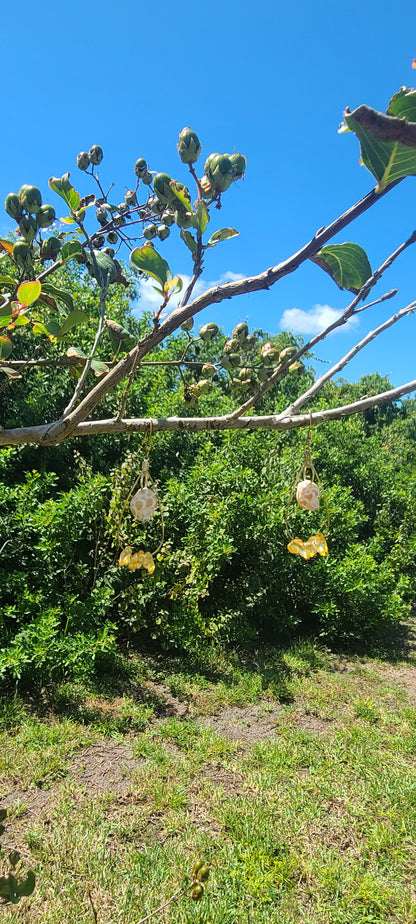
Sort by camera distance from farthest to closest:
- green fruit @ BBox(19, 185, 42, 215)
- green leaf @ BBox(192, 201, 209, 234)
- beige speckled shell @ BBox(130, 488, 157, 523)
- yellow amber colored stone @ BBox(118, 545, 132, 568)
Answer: yellow amber colored stone @ BBox(118, 545, 132, 568) < beige speckled shell @ BBox(130, 488, 157, 523) < green fruit @ BBox(19, 185, 42, 215) < green leaf @ BBox(192, 201, 209, 234)

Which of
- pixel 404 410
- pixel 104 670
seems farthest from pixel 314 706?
pixel 404 410

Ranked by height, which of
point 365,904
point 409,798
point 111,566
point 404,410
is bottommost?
point 365,904

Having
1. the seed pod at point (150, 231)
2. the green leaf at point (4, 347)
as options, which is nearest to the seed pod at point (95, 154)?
the seed pod at point (150, 231)

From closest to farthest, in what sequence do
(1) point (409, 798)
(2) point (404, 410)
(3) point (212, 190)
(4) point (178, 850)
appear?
(3) point (212, 190) → (4) point (178, 850) → (1) point (409, 798) → (2) point (404, 410)

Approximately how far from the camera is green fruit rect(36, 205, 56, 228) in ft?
2.87

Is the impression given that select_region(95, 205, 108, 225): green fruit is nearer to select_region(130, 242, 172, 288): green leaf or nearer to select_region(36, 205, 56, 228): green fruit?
select_region(36, 205, 56, 228): green fruit

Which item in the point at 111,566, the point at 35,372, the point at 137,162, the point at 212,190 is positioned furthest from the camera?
the point at 35,372

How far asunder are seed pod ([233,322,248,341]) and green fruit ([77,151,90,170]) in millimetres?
541

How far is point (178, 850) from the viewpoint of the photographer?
2.12 metres

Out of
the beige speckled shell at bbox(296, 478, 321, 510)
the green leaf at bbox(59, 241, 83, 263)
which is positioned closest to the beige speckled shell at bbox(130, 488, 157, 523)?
the beige speckled shell at bbox(296, 478, 321, 510)

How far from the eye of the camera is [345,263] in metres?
0.76

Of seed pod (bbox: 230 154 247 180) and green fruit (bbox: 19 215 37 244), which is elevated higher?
seed pod (bbox: 230 154 247 180)

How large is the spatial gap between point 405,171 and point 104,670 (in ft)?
11.6

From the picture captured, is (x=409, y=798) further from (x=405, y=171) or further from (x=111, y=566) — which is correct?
(x=405, y=171)
